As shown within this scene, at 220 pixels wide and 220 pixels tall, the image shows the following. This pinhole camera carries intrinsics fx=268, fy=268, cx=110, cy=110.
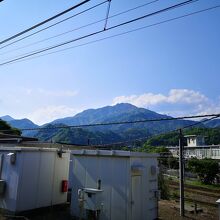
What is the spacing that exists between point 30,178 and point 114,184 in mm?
4111

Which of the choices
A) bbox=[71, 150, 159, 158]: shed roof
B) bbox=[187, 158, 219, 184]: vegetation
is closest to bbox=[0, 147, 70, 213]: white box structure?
bbox=[71, 150, 159, 158]: shed roof

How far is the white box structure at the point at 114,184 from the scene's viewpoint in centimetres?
1052

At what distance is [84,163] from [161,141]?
317 ft

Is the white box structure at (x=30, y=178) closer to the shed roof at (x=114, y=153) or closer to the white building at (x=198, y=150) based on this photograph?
the shed roof at (x=114, y=153)

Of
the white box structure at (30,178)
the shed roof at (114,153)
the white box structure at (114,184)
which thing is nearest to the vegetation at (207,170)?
the white box structure at (114,184)

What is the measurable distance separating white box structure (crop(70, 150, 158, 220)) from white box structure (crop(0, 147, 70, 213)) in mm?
1614

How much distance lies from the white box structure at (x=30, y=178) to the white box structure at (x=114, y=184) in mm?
1614

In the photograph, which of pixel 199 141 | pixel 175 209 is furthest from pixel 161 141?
pixel 175 209

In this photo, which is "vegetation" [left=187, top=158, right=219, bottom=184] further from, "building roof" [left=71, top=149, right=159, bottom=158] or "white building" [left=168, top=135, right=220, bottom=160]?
"building roof" [left=71, top=149, right=159, bottom=158]

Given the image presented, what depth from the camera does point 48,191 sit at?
1316 centimetres

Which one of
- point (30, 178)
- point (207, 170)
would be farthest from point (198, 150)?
point (30, 178)

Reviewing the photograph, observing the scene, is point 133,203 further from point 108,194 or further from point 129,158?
point 129,158

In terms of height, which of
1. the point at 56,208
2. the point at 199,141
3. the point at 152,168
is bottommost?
the point at 56,208

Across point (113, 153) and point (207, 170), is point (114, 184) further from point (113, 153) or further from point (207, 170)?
point (207, 170)
